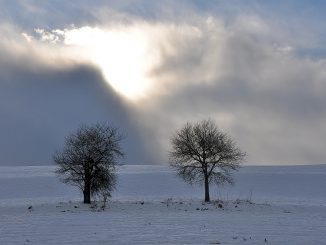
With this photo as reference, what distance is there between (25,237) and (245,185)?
191 ft

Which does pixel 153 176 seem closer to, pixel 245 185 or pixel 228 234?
pixel 245 185

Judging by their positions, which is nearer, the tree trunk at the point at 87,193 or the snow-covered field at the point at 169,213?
the snow-covered field at the point at 169,213

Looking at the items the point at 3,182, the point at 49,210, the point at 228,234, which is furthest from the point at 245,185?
the point at 228,234

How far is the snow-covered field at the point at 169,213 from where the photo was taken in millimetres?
21672

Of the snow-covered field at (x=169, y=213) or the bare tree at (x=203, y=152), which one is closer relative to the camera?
the snow-covered field at (x=169, y=213)

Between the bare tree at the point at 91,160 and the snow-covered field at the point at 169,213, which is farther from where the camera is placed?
the bare tree at the point at 91,160

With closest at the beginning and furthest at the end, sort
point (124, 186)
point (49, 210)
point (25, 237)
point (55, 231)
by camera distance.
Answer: point (25, 237)
point (55, 231)
point (49, 210)
point (124, 186)

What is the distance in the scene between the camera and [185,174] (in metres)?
53.9

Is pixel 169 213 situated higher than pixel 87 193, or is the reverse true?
pixel 87 193

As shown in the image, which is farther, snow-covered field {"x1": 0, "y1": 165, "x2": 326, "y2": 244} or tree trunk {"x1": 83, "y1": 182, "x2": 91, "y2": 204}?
tree trunk {"x1": 83, "y1": 182, "x2": 91, "y2": 204}

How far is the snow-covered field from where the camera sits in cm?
2167

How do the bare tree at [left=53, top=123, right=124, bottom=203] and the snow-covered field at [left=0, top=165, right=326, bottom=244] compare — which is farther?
the bare tree at [left=53, top=123, right=124, bottom=203]

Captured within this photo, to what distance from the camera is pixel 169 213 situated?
37.8 metres

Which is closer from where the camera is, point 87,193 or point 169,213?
point 169,213
